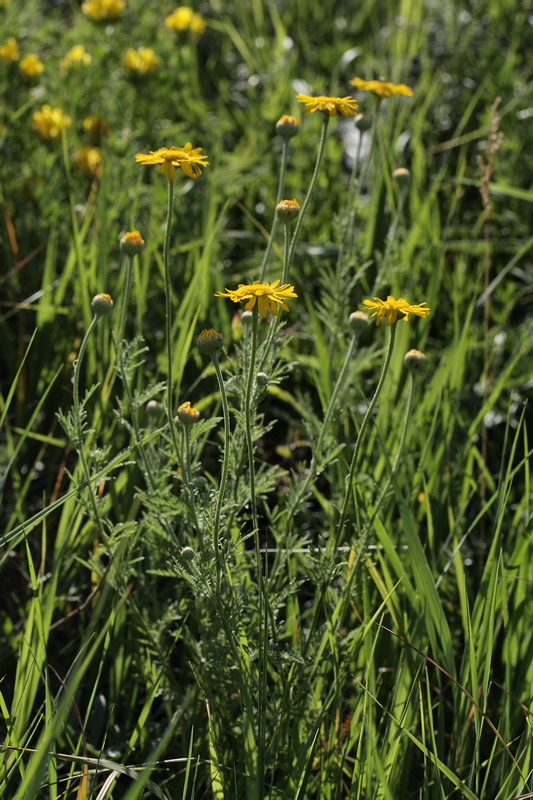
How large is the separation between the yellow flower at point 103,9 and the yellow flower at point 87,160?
0.70 meters

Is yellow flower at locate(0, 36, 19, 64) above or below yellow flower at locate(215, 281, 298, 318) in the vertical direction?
above

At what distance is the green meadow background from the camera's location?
114cm

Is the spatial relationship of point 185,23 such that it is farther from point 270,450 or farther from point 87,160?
point 270,450

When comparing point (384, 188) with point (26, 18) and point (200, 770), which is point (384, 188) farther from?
point (26, 18)

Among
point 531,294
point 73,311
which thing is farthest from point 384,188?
point 73,311

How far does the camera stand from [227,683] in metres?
1.18

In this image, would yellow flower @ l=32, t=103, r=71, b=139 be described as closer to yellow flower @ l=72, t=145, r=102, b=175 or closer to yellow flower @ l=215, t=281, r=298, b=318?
yellow flower @ l=72, t=145, r=102, b=175

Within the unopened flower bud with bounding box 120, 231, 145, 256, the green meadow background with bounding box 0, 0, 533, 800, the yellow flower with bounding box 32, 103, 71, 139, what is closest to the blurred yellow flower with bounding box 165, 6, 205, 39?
the green meadow background with bounding box 0, 0, 533, 800

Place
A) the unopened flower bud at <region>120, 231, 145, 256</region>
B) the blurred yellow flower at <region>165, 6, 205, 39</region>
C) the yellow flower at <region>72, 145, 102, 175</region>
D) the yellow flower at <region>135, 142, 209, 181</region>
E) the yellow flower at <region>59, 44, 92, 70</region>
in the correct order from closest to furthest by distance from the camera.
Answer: the yellow flower at <region>135, 142, 209, 181</region> → the unopened flower bud at <region>120, 231, 145, 256</region> → the yellow flower at <region>72, 145, 102, 175</region> → the yellow flower at <region>59, 44, 92, 70</region> → the blurred yellow flower at <region>165, 6, 205, 39</region>

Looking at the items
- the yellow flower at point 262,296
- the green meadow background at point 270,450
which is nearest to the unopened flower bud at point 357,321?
the green meadow background at point 270,450

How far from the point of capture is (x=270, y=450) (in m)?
1.86

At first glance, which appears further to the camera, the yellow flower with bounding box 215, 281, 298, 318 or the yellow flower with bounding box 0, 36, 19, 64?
the yellow flower with bounding box 0, 36, 19, 64

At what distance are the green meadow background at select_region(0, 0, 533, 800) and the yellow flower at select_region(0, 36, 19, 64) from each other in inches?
2.5

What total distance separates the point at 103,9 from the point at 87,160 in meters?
0.77
